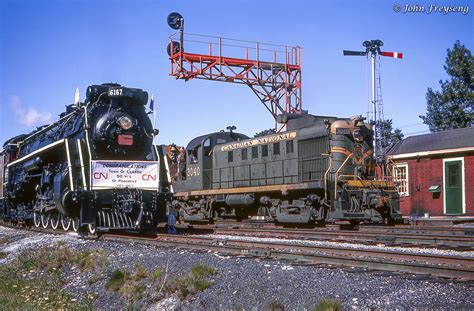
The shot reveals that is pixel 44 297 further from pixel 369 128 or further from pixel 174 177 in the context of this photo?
pixel 174 177

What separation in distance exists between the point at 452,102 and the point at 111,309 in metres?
35.3

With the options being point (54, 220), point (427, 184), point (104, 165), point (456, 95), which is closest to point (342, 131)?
point (104, 165)

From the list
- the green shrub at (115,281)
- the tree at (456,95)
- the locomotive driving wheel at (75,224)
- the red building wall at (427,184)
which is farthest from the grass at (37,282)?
the tree at (456,95)

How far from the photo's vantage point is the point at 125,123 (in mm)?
14156

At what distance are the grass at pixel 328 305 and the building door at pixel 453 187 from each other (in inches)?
800

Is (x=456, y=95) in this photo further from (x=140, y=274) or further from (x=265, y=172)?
(x=140, y=274)

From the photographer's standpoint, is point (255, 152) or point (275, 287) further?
point (255, 152)

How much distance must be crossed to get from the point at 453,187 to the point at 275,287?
65.2 ft

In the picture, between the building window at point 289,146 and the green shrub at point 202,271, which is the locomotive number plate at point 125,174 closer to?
the building window at point 289,146

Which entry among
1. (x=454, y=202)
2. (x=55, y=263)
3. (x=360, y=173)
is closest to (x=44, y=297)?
(x=55, y=263)

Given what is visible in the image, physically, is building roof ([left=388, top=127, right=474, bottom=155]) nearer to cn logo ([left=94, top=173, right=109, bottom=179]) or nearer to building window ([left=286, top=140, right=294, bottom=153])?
building window ([left=286, top=140, right=294, bottom=153])

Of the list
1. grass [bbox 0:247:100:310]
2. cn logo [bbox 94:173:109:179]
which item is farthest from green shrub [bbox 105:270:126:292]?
cn logo [bbox 94:173:109:179]

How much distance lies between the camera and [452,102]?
37.8 meters

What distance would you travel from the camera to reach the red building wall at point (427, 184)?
23.4 meters
